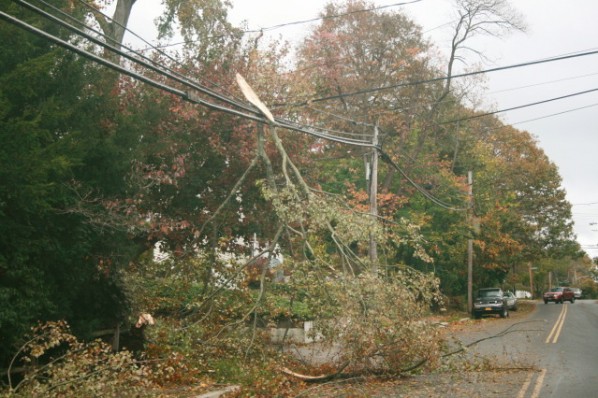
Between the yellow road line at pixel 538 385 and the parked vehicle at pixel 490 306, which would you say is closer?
the yellow road line at pixel 538 385

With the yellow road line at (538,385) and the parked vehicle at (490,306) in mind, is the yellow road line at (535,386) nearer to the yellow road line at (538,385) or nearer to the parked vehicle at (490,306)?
the yellow road line at (538,385)

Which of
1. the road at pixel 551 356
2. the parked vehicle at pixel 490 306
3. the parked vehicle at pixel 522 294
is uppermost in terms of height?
the parked vehicle at pixel 522 294

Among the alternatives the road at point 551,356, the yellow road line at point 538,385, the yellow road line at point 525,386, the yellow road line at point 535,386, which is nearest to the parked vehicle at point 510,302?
the road at point 551,356

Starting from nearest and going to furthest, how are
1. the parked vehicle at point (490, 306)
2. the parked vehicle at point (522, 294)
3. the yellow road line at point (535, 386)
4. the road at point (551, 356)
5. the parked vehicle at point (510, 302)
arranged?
the yellow road line at point (535, 386), the road at point (551, 356), the parked vehicle at point (490, 306), the parked vehicle at point (510, 302), the parked vehicle at point (522, 294)

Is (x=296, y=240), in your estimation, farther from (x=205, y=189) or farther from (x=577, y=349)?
(x=577, y=349)

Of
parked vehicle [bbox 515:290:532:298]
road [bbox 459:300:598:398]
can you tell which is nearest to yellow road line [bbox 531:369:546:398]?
road [bbox 459:300:598:398]

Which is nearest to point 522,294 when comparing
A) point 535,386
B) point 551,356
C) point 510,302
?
point 510,302

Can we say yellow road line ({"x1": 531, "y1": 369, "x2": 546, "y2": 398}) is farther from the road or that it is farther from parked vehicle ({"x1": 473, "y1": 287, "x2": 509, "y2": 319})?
parked vehicle ({"x1": 473, "y1": 287, "x2": 509, "y2": 319})

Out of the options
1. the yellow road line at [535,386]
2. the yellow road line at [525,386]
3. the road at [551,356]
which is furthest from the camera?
the road at [551,356]

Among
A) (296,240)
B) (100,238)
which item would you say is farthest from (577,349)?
(100,238)

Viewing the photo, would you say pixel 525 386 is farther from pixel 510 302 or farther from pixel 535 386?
pixel 510 302

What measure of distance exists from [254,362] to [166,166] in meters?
6.19

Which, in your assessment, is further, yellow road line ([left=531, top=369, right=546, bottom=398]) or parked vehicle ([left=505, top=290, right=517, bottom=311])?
parked vehicle ([left=505, top=290, right=517, bottom=311])

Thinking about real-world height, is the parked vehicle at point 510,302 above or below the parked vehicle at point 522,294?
below
